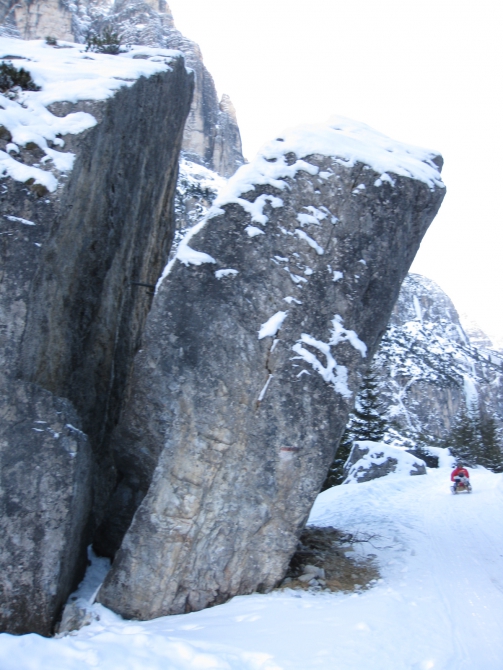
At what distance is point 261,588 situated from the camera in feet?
23.7

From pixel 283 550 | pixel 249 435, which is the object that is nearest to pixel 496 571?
pixel 283 550

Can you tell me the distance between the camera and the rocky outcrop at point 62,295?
21.1ft

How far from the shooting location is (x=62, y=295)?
24.3 ft

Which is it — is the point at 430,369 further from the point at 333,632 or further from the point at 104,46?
the point at 333,632

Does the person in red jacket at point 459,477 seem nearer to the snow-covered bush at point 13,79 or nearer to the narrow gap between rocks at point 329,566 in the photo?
the narrow gap between rocks at point 329,566

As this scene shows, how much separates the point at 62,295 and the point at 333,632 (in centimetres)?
561

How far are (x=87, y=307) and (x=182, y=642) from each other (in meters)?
4.92

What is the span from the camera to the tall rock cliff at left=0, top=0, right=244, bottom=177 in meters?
70.6

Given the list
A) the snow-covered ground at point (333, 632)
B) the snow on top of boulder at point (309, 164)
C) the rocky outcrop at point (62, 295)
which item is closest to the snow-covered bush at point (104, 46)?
the rocky outcrop at point (62, 295)

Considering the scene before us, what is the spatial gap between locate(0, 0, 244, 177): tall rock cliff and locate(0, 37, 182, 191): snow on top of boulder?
58.0m

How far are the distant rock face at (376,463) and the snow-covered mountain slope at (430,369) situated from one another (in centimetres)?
4874

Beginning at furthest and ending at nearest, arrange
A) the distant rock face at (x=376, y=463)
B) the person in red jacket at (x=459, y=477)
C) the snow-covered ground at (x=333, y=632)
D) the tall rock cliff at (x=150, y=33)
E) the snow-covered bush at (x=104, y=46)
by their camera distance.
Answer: the tall rock cliff at (x=150, y=33) → the distant rock face at (x=376, y=463) → the person in red jacket at (x=459, y=477) → the snow-covered bush at (x=104, y=46) → the snow-covered ground at (x=333, y=632)

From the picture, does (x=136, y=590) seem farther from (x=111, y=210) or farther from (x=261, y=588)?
(x=111, y=210)

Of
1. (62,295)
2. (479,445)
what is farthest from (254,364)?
(479,445)
